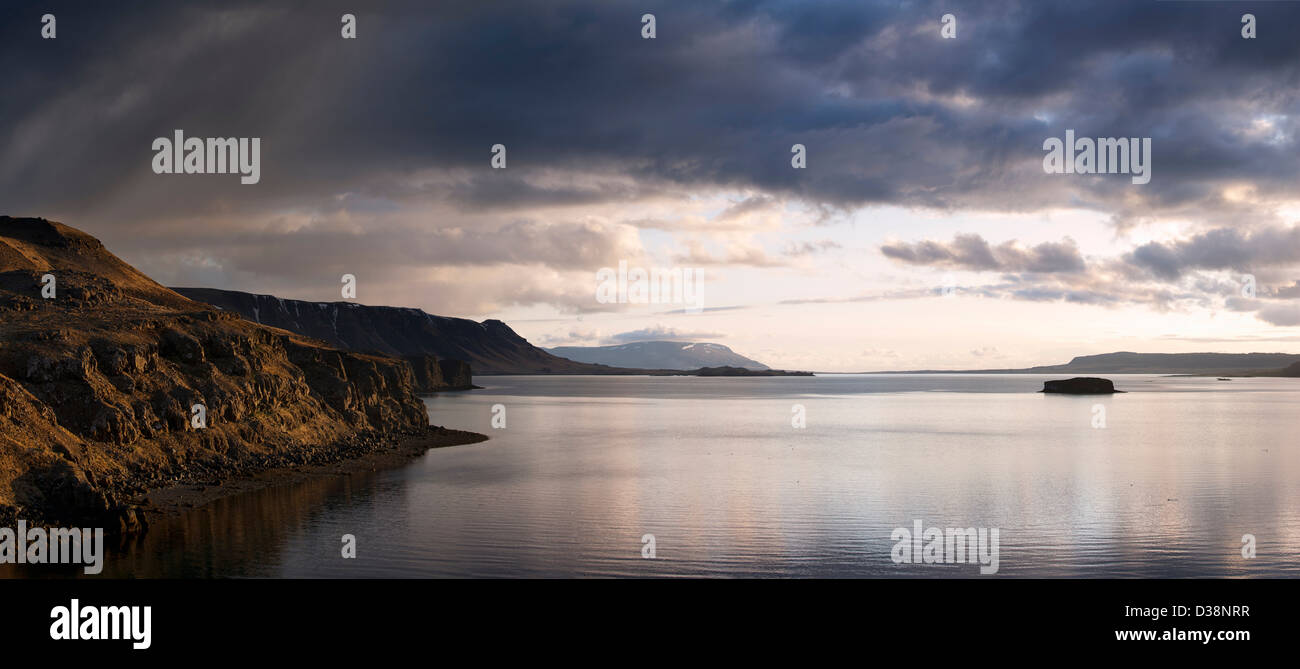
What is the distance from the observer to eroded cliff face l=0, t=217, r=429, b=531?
32688mm

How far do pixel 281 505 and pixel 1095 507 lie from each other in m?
42.0

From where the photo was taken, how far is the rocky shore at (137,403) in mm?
32656

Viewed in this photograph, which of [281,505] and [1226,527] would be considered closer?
[1226,527]

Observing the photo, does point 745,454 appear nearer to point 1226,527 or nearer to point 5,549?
point 1226,527

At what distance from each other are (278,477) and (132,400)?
893 centimetres

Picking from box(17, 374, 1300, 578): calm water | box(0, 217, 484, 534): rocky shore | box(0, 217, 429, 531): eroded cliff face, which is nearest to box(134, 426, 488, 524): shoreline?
box(0, 217, 484, 534): rocky shore

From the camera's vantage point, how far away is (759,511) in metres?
39.6

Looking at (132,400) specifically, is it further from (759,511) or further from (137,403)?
(759,511)

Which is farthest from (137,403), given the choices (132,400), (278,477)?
(278,477)

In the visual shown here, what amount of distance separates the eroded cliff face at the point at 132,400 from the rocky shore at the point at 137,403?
0.07 meters
